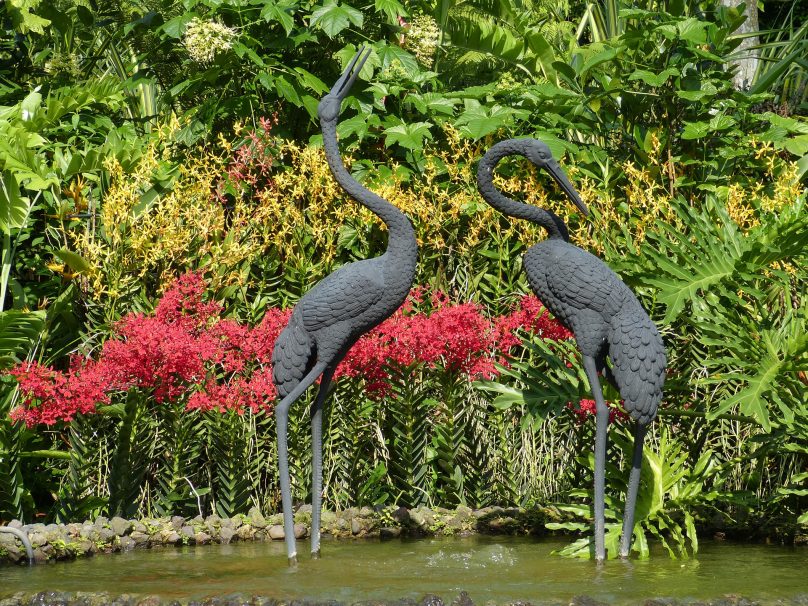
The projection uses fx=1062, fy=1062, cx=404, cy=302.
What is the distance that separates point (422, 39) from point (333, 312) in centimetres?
442

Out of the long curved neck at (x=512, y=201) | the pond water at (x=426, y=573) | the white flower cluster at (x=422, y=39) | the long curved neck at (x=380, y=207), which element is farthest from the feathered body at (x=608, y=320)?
the white flower cluster at (x=422, y=39)

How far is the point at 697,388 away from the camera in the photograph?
7094 mm

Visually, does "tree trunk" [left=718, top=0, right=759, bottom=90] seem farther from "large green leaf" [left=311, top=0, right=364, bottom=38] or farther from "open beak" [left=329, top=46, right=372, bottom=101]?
"open beak" [left=329, top=46, right=372, bottom=101]

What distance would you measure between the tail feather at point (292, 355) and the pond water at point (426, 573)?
3.11ft

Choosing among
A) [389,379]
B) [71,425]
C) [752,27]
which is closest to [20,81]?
[71,425]

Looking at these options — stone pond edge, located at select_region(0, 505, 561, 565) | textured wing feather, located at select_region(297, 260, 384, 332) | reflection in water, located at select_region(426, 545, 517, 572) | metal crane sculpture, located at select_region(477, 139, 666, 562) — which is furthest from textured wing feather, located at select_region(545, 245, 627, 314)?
stone pond edge, located at select_region(0, 505, 561, 565)

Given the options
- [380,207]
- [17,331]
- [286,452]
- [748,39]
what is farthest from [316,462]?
[748,39]

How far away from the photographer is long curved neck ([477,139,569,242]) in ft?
19.0

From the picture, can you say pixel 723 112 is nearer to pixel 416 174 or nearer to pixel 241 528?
pixel 416 174

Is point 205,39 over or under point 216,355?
over

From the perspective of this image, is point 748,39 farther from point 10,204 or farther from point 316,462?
point 10,204

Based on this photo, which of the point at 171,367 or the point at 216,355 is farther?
the point at 216,355

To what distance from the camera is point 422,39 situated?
917 cm

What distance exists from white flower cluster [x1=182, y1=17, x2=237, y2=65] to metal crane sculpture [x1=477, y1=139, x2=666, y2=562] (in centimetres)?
365
